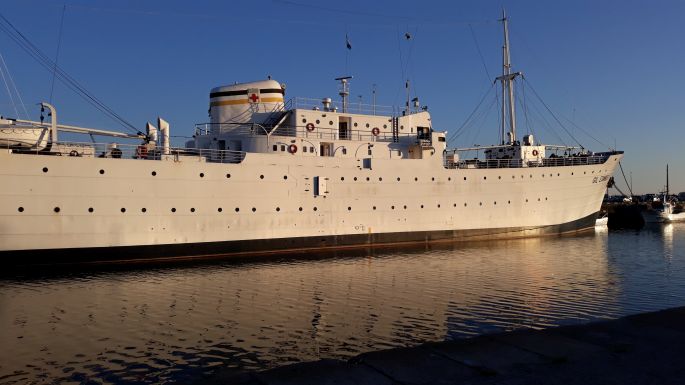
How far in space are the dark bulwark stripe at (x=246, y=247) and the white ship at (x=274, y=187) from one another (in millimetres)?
59

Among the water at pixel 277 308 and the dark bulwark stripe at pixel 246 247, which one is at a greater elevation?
the dark bulwark stripe at pixel 246 247

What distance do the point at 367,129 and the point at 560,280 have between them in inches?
597

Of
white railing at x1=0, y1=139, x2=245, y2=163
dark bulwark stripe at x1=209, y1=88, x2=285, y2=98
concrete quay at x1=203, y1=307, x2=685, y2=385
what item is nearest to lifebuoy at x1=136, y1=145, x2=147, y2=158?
white railing at x1=0, y1=139, x2=245, y2=163

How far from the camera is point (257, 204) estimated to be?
2392 cm

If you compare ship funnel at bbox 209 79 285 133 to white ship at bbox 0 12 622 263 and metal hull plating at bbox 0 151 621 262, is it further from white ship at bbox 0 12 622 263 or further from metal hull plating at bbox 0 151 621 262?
metal hull plating at bbox 0 151 621 262

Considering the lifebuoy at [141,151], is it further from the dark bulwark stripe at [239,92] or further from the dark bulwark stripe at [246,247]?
the dark bulwark stripe at [239,92]

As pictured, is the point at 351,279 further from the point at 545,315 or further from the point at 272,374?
the point at 272,374

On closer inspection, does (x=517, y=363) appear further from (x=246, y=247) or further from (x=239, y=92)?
(x=239, y=92)

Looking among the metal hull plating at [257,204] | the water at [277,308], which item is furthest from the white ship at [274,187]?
the water at [277,308]

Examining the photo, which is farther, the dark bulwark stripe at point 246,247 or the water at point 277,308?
the dark bulwark stripe at point 246,247

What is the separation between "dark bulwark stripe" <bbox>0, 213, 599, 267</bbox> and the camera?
64.4ft

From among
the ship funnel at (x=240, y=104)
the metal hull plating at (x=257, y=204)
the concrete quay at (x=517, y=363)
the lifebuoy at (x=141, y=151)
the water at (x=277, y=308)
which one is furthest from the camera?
the ship funnel at (x=240, y=104)

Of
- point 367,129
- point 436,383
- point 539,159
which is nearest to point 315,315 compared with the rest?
point 436,383

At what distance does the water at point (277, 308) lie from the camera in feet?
29.5
